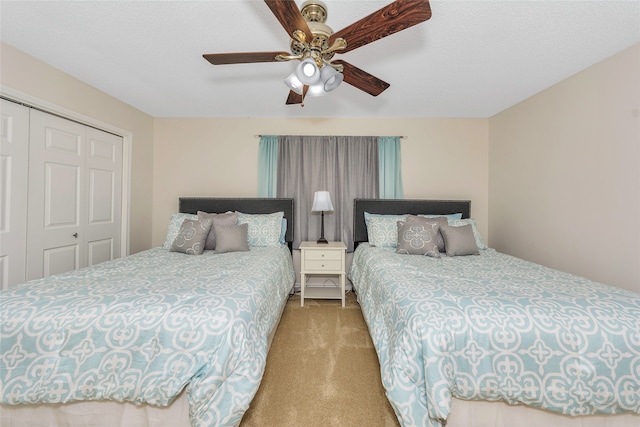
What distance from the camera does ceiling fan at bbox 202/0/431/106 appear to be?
44.5 inches

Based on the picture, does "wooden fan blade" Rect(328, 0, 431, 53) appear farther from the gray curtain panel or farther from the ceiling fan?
the gray curtain panel

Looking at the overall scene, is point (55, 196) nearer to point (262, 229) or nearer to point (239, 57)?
point (262, 229)

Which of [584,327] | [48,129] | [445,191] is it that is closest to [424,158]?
[445,191]

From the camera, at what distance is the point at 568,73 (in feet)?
7.45

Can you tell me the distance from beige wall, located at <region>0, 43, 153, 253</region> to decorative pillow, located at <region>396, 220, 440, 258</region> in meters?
3.12

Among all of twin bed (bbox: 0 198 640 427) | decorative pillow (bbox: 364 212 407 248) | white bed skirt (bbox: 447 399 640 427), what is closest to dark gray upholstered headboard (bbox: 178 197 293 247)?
decorative pillow (bbox: 364 212 407 248)

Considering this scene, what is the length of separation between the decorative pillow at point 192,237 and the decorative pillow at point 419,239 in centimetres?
188

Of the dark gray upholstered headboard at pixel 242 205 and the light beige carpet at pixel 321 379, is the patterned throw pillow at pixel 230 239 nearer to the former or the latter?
the dark gray upholstered headboard at pixel 242 205

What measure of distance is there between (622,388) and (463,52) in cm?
211

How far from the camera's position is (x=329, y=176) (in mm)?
3451

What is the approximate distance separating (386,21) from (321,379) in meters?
2.03

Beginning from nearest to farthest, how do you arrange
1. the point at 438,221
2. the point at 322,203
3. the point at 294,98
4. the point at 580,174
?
the point at 294,98
the point at 580,174
the point at 438,221
the point at 322,203

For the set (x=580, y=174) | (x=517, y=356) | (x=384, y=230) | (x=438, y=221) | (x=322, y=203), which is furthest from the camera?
(x=322, y=203)

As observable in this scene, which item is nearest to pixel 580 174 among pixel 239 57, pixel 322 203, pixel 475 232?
pixel 475 232
